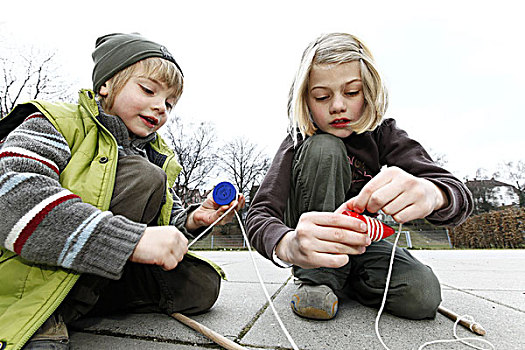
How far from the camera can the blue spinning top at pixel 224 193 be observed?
1285 mm

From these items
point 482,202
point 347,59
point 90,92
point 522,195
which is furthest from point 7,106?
point 522,195

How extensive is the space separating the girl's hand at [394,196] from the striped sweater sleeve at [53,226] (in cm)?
65

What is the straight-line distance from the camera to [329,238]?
86 cm

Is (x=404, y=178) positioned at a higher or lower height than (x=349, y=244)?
higher

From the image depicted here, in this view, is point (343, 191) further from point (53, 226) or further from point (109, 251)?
point (53, 226)

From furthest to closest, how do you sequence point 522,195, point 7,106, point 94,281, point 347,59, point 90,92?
point 522,195, point 7,106, point 347,59, point 90,92, point 94,281

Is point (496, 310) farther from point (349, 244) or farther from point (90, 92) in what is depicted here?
point (90, 92)

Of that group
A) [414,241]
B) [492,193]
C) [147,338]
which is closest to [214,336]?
[147,338]

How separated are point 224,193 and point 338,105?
0.67m

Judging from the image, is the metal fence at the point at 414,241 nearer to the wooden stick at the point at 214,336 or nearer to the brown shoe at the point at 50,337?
the wooden stick at the point at 214,336

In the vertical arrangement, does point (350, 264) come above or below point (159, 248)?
below

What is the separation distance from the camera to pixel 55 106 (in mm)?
1091

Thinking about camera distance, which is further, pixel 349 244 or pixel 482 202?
pixel 482 202

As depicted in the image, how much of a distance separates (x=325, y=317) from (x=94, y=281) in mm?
836
